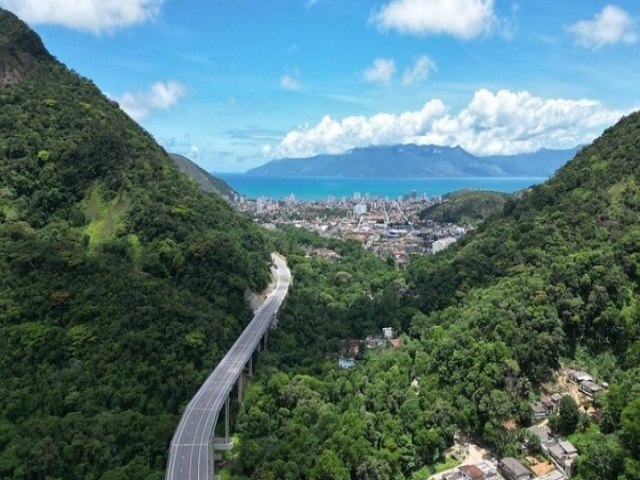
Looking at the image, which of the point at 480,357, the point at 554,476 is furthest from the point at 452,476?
the point at 480,357

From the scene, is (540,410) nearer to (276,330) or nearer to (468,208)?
(276,330)

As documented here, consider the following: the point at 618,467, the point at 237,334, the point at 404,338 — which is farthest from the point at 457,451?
the point at 237,334

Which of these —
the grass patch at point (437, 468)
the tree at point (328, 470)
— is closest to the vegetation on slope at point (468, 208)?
the grass patch at point (437, 468)

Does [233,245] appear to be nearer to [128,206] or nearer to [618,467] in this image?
[128,206]

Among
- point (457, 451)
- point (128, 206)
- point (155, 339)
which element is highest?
point (128, 206)

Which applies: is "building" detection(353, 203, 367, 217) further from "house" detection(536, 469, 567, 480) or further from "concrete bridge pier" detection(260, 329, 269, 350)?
"house" detection(536, 469, 567, 480)
